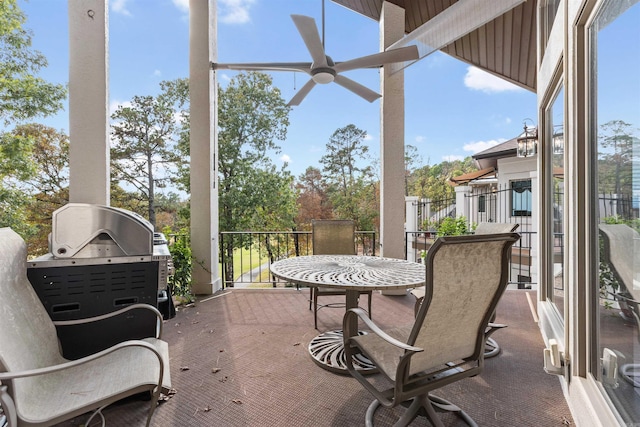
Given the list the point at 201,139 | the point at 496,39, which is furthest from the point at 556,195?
the point at 201,139

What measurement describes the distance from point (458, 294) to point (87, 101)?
11.3 feet

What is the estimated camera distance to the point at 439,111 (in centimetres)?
1645

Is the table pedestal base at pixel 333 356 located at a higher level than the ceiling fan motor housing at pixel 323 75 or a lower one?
lower

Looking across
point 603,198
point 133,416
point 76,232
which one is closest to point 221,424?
point 133,416

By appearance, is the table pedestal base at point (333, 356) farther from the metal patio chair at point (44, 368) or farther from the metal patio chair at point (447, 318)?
the metal patio chair at point (44, 368)

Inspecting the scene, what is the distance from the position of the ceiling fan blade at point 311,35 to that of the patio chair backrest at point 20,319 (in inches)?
96.1

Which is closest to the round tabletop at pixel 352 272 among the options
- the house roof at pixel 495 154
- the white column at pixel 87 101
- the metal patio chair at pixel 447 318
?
the metal patio chair at pixel 447 318

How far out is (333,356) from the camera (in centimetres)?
252

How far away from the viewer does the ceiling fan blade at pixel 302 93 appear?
3459 millimetres

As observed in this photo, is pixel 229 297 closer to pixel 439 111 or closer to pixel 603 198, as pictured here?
pixel 603 198

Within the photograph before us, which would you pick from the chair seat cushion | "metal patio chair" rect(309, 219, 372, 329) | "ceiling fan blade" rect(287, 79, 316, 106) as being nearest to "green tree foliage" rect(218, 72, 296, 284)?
"ceiling fan blade" rect(287, 79, 316, 106)

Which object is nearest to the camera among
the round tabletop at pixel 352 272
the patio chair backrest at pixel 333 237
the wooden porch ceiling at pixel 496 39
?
the round tabletop at pixel 352 272

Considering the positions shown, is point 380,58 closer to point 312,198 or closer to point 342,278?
point 342,278

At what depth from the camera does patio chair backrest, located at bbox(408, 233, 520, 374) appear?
4.33 feet
